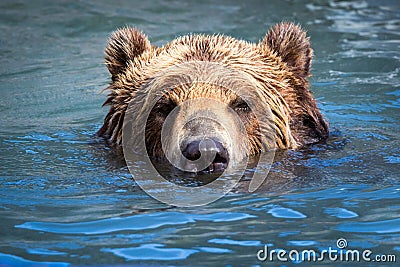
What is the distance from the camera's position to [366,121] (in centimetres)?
908

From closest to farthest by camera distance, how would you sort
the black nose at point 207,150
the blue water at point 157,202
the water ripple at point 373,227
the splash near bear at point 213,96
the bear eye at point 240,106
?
1. the blue water at point 157,202
2. the water ripple at point 373,227
3. the black nose at point 207,150
4. the splash near bear at point 213,96
5. the bear eye at point 240,106

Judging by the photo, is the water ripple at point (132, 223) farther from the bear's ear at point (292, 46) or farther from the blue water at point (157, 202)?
the bear's ear at point (292, 46)

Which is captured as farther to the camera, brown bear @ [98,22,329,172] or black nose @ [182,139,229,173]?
brown bear @ [98,22,329,172]

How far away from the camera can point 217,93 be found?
6.83 meters

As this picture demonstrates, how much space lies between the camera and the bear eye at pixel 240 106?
6.88m

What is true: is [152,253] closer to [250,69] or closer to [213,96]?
[213,96]

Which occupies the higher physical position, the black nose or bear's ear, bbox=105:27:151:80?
bear's ear, bbox=105:27:151:80

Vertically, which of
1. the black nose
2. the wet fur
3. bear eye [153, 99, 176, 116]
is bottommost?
the black nose

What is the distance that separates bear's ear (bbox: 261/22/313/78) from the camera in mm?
7512

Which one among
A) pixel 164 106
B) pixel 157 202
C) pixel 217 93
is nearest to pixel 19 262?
pixel 157 202

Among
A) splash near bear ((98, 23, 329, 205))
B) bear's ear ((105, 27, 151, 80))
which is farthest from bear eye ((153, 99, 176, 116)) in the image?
bear's ear ((105, 27, 151, 80))

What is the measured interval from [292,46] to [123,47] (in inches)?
67.7

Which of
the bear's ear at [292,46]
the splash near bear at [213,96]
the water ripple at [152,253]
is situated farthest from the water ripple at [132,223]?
the bear's ear at [292,46]

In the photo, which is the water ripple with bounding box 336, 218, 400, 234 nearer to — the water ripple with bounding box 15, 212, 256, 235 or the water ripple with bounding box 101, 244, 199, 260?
the water ripple with bounding box 15, 212, 256, 235
